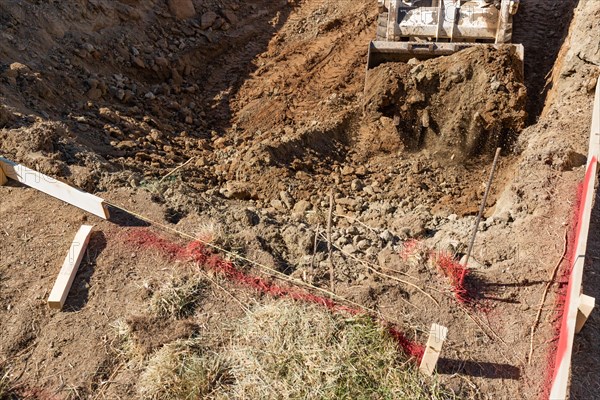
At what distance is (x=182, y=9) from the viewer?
9375 millimetres

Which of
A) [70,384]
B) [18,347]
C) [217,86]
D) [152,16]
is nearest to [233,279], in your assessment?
[70,384]

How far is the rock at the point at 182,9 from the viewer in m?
9.27

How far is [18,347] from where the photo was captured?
151 inches

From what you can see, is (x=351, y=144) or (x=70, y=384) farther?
(x=351, y=144)

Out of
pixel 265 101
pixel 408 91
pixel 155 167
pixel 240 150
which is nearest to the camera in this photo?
pixel 155 167

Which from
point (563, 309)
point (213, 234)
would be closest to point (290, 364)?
point (213, 234)

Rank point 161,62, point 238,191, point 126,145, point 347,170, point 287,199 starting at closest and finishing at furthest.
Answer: point 287,199, point 238,191, point 126,145, point 347,170, point 161,62

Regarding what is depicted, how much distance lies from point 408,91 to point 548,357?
4228 millimetres

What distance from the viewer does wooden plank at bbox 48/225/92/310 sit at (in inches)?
157

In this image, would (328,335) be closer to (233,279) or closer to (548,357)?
(233,279)

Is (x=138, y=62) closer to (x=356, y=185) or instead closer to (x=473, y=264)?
(x=356, y=185)

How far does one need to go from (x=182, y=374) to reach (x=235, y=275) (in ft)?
3.05

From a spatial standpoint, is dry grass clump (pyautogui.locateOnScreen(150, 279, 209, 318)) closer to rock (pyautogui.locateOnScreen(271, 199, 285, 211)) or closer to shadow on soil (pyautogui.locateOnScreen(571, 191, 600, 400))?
rock (pyautogui.locateOnScreen(271, 199, 285, 211))

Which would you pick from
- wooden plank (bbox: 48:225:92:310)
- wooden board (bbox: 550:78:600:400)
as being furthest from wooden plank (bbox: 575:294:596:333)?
wooden plank (bbox: 48:225:92:310)
